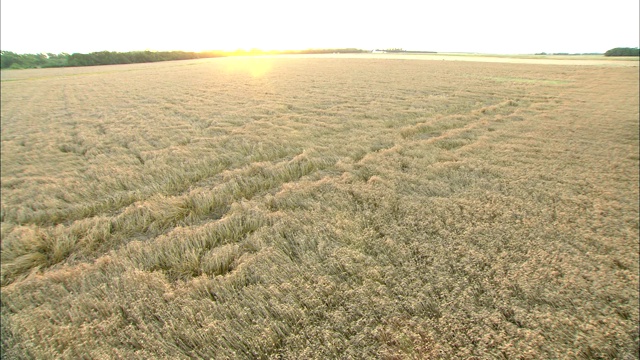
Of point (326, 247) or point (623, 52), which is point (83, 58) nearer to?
point (326, 247)

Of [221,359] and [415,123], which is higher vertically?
[415,123]

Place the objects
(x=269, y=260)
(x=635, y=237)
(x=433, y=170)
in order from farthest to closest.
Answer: (x=433, y=170) < (x=635, y=237) < (x=269, y=260)

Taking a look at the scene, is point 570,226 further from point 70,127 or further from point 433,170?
point 70,127

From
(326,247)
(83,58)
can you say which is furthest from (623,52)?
(83,58)

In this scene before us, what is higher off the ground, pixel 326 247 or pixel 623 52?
pixel 623 52

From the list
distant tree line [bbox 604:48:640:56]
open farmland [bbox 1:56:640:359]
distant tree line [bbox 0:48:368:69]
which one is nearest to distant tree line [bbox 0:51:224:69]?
distant tree line [bbox 0:48:368:69]

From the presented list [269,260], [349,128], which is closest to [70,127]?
[349,128]

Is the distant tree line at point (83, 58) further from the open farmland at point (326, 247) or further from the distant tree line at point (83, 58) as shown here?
the open farmland at point (326, 247)

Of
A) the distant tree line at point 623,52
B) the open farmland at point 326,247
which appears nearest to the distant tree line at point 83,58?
the open farmland at point 326,247
